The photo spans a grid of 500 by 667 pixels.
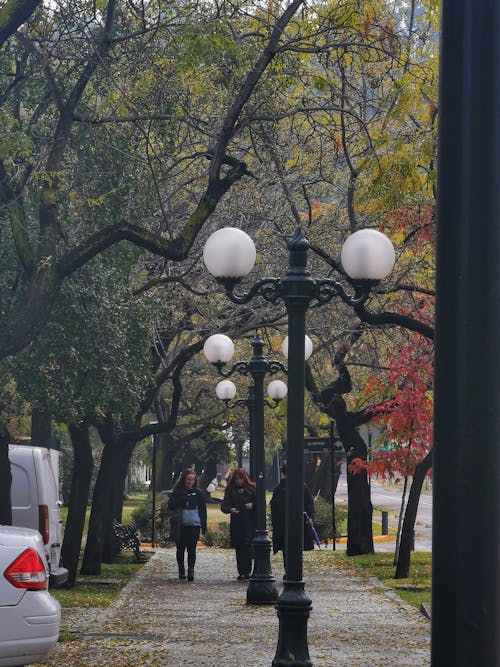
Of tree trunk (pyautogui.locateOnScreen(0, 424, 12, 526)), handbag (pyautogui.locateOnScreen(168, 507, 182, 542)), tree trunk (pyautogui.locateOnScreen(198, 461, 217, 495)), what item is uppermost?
tree trunk (pyautogui.locateOnScreen(198, 461, 217, 495))

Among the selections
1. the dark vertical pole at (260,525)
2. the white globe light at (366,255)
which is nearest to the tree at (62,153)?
the dark vertical pole at (260,525)

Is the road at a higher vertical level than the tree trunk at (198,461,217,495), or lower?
lower

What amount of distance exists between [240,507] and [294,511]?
39.8 ft

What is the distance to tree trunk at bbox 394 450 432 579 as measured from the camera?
2202 centimetres

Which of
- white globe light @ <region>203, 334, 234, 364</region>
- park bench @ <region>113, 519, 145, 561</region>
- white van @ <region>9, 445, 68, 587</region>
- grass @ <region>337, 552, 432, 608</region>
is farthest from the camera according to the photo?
park bench @ <region>113, 519, 145, 561</region>

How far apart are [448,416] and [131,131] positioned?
14.5m

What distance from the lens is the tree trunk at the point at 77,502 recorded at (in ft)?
68.7

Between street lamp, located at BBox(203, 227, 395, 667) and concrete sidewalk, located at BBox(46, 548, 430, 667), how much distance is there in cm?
178

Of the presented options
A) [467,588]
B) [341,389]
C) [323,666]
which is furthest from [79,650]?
[341,389]

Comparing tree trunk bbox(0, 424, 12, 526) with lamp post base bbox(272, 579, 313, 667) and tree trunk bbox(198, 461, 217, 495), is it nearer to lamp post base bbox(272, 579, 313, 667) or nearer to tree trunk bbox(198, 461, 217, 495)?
lamp post base bbox(272, 579, 313, 667)

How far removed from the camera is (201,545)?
37562 mm

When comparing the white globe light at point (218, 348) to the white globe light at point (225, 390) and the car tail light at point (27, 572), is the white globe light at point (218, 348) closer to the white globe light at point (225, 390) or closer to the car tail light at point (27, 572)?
the white globe light at point (225, 390)

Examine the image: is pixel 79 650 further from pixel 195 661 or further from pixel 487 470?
pixel 487 470

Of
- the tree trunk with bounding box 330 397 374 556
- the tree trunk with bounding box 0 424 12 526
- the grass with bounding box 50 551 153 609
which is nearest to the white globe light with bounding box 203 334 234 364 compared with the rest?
the grass with bounding box 50 551 153 609
